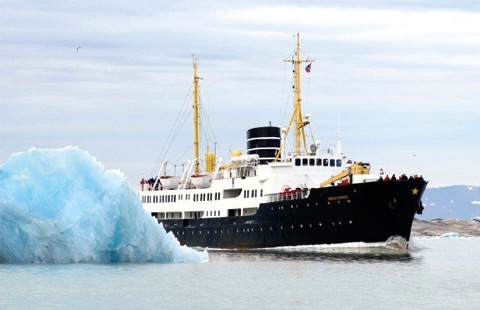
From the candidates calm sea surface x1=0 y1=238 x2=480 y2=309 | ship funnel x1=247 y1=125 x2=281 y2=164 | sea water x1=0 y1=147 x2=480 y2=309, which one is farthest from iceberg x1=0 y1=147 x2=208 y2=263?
ship funnel x1=247 y1=125 x2=281 y2=164

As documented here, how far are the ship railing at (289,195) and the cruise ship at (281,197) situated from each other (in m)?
0.07

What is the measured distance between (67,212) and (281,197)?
28244 millimetres

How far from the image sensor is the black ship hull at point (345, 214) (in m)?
65.2

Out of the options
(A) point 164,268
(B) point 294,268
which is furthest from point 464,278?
(A) point 164,268

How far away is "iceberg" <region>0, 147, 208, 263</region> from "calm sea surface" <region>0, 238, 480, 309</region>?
82 cm

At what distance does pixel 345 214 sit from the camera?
66.1 m

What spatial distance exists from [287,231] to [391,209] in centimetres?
847

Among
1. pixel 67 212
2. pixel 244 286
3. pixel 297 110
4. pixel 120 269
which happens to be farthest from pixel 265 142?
pixel 244 286

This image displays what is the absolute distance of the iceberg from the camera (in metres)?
44.6

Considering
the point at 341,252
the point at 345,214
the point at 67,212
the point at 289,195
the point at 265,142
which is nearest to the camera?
the point at 67,212

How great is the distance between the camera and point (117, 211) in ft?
153

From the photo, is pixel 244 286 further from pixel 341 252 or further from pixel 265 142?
pixel 265 142

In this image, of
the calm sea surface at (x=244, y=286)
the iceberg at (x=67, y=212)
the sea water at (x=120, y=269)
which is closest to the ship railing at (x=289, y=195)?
the calm sea surface at (x=244, y=286)

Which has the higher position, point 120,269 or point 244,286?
point 120,269
